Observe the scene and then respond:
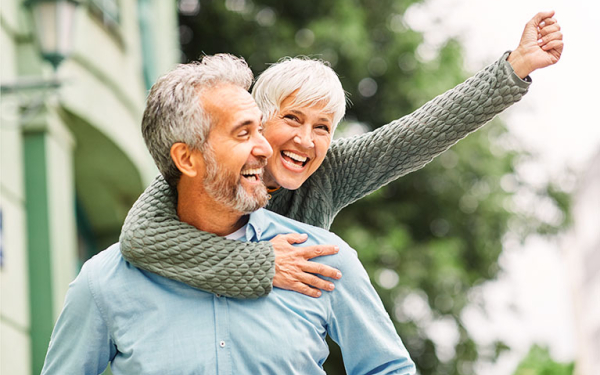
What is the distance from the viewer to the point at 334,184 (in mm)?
3250

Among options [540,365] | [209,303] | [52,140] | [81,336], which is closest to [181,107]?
[209,303]

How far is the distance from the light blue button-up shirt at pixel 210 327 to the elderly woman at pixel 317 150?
50 mm

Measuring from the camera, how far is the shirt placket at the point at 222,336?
8.00ft

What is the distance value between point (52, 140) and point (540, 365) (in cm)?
3571

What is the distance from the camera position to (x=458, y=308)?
12.8m

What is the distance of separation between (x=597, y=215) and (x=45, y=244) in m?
46.6

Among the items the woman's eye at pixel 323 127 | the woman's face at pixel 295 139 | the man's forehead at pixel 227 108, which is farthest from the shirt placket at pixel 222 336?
the woman's eye at pixel 323 127

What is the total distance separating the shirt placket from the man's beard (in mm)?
217

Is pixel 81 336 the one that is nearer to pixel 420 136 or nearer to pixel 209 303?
pixel 209 303

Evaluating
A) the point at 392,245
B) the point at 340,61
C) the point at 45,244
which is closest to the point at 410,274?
the point at 392,245

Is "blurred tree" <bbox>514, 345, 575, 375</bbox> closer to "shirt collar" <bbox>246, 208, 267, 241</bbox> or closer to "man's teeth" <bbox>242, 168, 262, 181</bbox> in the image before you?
"shirt collar" <bbox>246, 208, 267, 241</bbox>

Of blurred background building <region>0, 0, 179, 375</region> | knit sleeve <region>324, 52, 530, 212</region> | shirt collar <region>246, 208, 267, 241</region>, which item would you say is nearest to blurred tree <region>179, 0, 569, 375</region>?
blurred background building <region>0, 0, 179, 375</region>

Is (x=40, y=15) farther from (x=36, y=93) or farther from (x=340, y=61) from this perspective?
(x=340, y=61)

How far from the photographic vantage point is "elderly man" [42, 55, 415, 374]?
8.09 ft
